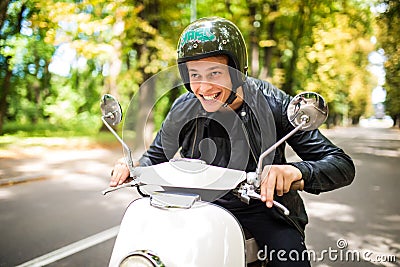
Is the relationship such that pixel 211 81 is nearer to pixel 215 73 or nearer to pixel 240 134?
pixel 215 73

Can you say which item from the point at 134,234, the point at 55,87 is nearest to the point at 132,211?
the point at 134,234

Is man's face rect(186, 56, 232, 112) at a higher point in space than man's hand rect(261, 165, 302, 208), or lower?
higher

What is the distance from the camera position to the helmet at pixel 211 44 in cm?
125

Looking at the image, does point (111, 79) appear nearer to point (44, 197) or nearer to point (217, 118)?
point (44, 197)

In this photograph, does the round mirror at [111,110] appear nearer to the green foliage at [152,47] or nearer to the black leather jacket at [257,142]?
the green foliage at [152,47]

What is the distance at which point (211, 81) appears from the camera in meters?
1.25

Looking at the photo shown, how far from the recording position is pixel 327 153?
4.47ft

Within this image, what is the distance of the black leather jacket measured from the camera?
1259 mm

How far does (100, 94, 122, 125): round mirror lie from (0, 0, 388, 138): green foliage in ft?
0.23

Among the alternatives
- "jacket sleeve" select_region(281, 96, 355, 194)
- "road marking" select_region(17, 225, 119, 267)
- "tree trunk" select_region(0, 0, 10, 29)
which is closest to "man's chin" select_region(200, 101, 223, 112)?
"jacket sleeve" select_region(281, 96, 355, 194)

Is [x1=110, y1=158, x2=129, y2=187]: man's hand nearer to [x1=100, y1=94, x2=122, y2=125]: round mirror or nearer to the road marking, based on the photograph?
[x1=100, y1=94, x2=122, y2=125]: round mirror

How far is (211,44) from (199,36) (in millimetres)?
44

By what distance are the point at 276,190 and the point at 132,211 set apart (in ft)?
1.31

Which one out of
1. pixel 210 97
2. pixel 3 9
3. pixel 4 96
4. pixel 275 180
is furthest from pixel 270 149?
pixel 4 96
